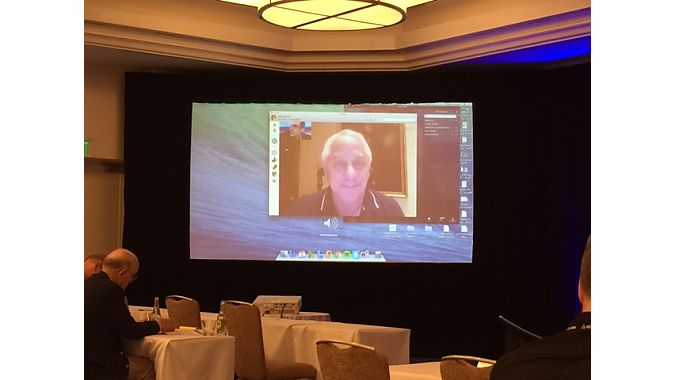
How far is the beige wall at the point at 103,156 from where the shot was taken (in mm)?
9344

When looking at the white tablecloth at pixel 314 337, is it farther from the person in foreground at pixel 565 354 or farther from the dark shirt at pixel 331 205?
the person in foreground at pixel 565 354

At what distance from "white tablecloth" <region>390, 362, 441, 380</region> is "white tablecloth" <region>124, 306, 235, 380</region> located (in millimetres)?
1220

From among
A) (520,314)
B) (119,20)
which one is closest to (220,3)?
(119,20)

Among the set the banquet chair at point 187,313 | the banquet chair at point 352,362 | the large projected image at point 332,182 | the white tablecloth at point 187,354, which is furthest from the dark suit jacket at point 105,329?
the large projected image at point 332,182

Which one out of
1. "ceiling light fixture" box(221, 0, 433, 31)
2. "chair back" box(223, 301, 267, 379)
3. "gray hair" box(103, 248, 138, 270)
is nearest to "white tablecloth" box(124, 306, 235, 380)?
"gray hair" box(103, 248, 138, 270)

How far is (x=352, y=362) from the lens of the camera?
13.1 ft

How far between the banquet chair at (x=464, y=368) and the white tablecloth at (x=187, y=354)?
1.88 metres

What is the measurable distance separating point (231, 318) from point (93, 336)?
5.15 ft

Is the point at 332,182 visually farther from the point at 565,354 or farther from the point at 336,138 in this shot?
the point at 565,354

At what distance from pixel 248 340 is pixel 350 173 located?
3.41m

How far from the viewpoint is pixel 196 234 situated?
30.1 feet

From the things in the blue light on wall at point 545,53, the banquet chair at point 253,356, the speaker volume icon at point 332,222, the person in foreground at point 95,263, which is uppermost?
the blue light on wall at point 545,53

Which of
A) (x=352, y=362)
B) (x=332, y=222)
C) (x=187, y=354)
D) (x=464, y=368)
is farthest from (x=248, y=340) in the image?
(x=332, y=222)
